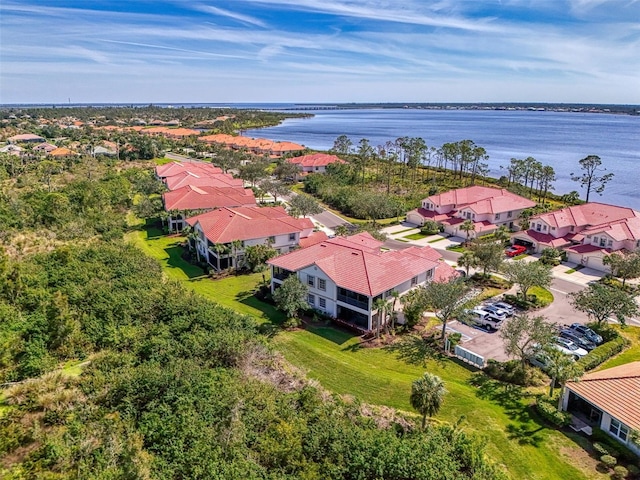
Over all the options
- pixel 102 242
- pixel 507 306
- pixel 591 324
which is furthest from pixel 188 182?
pixel 591 324

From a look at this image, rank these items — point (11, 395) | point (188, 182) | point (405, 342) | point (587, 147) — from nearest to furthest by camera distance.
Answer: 1. point (11, 395)
2. point (405, 342)
3. point (188, 182)
4. point (587, 147)

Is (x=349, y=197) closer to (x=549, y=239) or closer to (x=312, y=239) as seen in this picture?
(x=312, y=239)

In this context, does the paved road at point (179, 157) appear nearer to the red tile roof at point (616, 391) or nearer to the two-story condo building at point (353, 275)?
the two-story condo building at point (353, 275)

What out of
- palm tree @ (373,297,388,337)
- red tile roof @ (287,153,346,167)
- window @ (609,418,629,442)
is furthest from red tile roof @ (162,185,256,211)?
window @ (609,418,629,442)

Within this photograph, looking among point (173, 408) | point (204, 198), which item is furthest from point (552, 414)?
point (204, 198)

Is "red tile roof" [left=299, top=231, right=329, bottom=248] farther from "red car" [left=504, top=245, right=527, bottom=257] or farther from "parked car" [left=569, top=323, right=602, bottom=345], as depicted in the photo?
"parked car" [left=569, top=323, right=602, bottom=345]

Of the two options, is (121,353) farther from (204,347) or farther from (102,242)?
(102,242)
